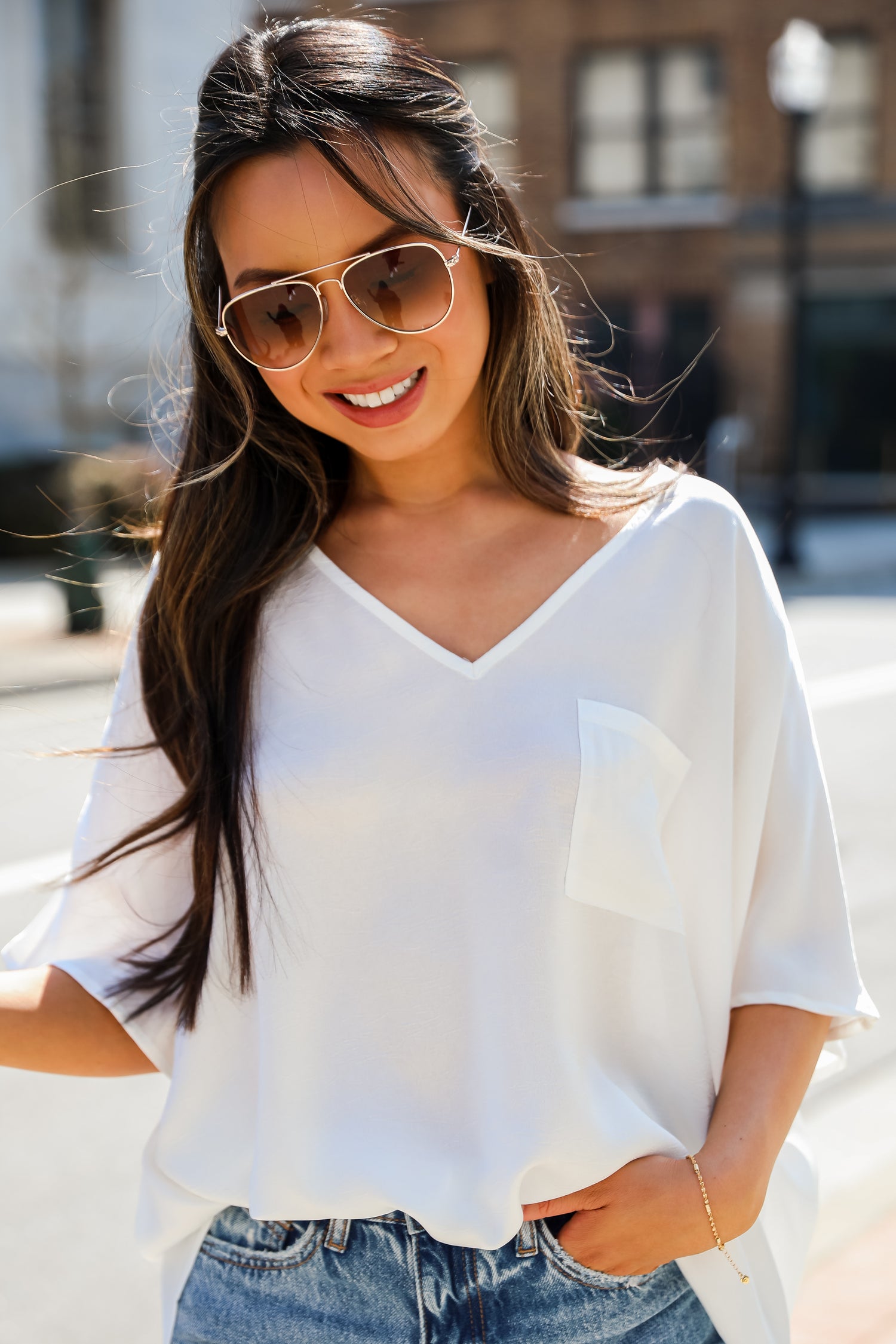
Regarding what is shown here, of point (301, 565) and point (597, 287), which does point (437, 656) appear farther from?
point (597, 287)

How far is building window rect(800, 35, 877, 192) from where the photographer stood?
24812mm

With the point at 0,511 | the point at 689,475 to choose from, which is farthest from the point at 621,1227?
the point at 0,511

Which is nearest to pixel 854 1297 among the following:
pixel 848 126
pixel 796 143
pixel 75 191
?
pixel 796 143

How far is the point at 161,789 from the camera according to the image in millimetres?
1789

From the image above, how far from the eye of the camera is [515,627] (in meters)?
1.68

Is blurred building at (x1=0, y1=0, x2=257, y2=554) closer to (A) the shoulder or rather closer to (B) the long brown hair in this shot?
(B) the long brown hair

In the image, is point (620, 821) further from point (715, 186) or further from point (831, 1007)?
point (715, 186)

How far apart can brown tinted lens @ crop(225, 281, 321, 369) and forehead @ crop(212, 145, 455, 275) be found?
0.03 metres

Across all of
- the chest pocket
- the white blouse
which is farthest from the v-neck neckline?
the chest pocket

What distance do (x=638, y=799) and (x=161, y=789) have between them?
0.59 metres

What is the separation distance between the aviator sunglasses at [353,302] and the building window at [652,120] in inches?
1009

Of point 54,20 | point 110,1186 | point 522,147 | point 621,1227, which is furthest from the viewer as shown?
point 522,147

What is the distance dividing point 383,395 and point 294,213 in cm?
23

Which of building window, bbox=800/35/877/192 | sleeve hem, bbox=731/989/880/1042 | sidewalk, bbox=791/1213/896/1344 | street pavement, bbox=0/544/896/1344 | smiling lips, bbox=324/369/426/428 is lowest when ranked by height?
street pavement, bbox=0/544/896/1344
